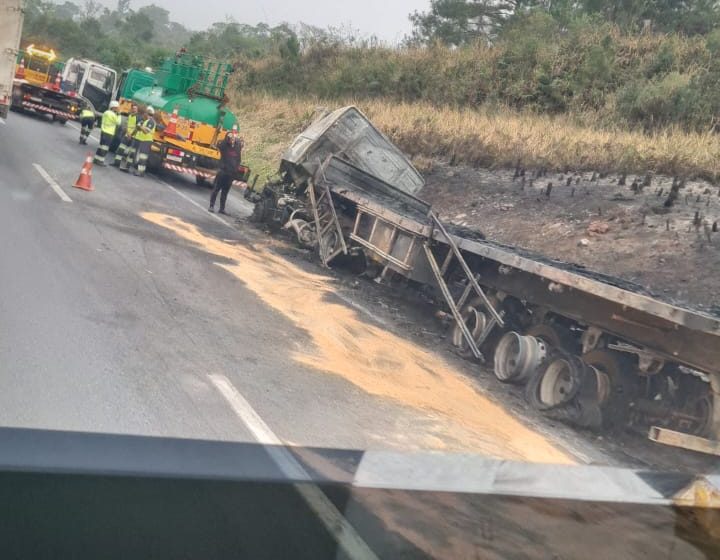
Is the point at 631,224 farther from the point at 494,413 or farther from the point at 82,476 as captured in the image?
the point at 82,476

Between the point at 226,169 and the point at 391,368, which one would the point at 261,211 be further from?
the point at 391,368

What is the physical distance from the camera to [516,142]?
22172 mm

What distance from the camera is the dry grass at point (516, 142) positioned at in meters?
18.2

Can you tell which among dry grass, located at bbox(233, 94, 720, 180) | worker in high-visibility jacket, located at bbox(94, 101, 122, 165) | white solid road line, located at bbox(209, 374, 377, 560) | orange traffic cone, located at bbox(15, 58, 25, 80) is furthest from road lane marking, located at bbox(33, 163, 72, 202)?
orange traffic cone, located at bbox(15, 58, 25, 80)

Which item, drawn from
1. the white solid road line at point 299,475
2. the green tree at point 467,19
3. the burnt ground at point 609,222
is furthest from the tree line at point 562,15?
the white solid road line at point 299,475

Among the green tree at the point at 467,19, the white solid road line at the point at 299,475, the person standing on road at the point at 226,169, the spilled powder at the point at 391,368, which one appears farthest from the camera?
the green tree at the point at 467,19

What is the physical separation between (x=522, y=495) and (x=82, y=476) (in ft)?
8.43

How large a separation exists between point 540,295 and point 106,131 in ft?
47.5

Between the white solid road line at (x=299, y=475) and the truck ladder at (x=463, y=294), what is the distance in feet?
13.8

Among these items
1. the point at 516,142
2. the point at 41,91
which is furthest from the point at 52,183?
the point at 41,91

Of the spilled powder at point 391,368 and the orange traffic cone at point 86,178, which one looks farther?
the orange traffic cone at point 86,178

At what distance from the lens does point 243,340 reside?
8.21 meters

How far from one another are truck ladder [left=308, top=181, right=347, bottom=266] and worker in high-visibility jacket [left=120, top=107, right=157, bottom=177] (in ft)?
20.9

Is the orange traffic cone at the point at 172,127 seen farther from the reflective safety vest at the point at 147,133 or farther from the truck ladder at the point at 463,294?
the truck ladder at the point at 463,294
